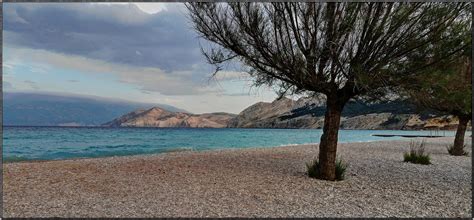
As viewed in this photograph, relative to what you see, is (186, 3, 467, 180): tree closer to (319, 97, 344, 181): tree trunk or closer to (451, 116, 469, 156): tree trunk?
(319, 97, 344, 181): tree trunk

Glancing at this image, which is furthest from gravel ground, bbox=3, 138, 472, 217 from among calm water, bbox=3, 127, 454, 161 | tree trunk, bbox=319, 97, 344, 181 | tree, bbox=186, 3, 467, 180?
calm water, bbox=3, 127, 454, 161

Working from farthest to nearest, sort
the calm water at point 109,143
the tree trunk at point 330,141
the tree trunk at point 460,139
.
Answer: the calm water at point 109,143 → the tree trunk at point 460,139 → the tree trunk at point 330,141

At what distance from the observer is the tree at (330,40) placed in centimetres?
736

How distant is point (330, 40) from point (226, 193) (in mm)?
3674

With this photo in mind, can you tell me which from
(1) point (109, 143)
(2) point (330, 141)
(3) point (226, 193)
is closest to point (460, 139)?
(2) point (330, 141)

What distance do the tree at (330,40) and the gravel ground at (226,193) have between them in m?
1.52

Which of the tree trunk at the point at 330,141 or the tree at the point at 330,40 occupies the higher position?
the tree at the point at 330,40

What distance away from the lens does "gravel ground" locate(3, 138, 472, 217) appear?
216 inches

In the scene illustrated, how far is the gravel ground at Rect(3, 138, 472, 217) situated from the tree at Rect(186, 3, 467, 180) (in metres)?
1.52

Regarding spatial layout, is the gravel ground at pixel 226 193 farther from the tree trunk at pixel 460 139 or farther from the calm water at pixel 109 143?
the calm water at pixel 109 143

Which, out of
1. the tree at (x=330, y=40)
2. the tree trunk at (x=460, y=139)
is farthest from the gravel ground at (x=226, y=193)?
the tree trunk at (x=460, y=139)

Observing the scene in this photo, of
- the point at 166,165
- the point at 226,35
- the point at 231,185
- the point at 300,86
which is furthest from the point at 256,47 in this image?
the point at 166,165

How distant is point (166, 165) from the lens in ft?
35.6

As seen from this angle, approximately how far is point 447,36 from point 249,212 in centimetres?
555
